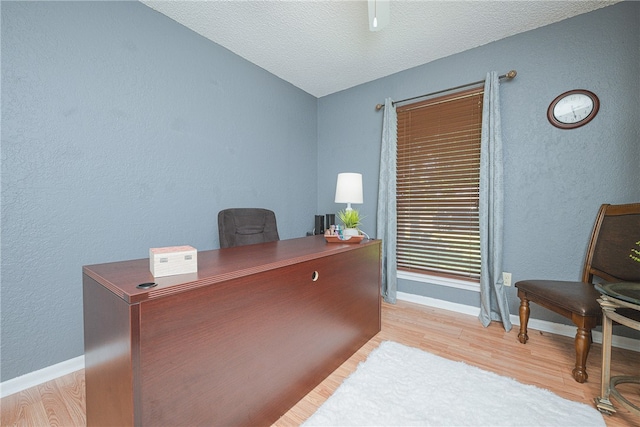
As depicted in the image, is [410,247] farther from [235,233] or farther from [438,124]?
[235,233]

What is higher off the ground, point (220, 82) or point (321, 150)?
point (220, 82)

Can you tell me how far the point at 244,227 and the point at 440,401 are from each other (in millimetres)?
1618

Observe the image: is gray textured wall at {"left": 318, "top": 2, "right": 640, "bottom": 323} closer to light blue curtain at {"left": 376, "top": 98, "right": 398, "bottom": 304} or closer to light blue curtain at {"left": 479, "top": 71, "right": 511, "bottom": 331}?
light blue curtain at {"left": 479, "top": 71, "right": 511, "bottom": 331}

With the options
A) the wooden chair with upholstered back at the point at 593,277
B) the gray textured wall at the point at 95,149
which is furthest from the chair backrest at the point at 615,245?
the gray textured wall at the point at 95,149

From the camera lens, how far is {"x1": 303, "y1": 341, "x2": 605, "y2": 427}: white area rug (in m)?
1.17

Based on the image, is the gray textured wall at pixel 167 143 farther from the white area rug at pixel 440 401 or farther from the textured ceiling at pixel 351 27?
the white area rug at pixel 440 401

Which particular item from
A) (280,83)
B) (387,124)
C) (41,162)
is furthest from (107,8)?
(387,124)

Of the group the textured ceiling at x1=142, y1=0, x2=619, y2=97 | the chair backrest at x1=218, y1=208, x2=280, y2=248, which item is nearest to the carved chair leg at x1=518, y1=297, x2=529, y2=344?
the chair backrest at x1=218, y1=208, x2=280, y2=248

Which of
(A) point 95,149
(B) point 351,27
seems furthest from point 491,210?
(A) point 95,149

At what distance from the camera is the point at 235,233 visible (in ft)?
6.18

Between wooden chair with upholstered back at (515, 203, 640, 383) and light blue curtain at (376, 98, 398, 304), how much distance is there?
1113mm

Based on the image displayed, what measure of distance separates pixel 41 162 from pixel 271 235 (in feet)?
4.77

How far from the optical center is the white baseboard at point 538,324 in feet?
5.91

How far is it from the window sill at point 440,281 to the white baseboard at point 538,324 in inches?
6.8
